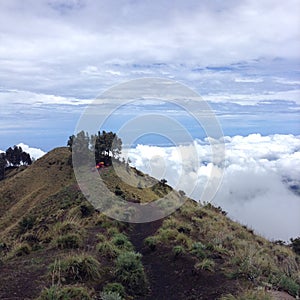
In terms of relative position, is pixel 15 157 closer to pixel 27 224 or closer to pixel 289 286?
pixel 27 224

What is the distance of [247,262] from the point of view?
1152cm

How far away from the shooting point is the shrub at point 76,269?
33.6 feet

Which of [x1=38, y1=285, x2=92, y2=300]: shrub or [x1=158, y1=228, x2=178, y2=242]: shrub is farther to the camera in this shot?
[x1=158, y1=228, x2=178, y2=242]: shrub

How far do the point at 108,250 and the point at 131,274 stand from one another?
2727 mm

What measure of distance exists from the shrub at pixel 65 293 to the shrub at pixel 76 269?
1175 millimetres

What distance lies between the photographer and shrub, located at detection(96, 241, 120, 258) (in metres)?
13.3

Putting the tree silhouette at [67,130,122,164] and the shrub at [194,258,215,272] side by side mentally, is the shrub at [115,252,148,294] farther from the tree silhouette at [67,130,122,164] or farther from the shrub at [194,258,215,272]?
the tree silhouette at [67,130,122,164]

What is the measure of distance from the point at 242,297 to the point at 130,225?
12495 mm


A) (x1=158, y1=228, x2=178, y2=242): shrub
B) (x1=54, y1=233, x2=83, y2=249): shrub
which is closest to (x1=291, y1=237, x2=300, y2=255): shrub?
(x1=158, y1=228, x2=178, y2=242): shrub

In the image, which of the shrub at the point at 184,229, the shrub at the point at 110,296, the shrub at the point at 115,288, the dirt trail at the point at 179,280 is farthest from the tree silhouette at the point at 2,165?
the shrub at the point at 110,296

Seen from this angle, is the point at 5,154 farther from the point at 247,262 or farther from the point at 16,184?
the point at 247,262

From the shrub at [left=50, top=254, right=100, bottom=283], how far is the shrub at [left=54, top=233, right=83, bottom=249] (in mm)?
3396

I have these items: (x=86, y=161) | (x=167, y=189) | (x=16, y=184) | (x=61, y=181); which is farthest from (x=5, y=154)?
(x=167, y=189)

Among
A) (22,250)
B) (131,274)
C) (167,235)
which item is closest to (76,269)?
(131,274)
